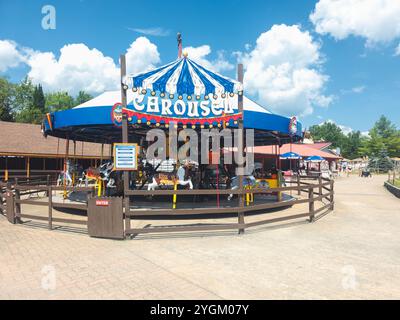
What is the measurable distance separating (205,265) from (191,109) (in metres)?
4.51

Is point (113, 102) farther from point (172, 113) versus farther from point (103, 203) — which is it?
point (103, 203)

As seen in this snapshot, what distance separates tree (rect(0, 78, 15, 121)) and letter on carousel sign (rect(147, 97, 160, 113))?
4645cm

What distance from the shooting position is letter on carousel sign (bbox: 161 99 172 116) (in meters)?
8.06

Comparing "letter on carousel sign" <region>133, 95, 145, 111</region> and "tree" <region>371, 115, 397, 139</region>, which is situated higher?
"tree" <region>371, 115, 397, 139</region>

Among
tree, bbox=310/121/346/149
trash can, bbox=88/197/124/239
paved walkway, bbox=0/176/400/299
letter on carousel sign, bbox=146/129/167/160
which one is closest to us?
paved walkway, bbox=0/176/400/299

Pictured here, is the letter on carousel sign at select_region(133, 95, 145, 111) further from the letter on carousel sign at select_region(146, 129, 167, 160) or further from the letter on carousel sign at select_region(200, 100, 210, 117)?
the letter on carousel sign at select_region(146, 129, 167, 160)

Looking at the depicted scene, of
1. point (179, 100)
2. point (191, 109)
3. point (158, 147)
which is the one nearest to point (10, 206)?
point (179, 100)

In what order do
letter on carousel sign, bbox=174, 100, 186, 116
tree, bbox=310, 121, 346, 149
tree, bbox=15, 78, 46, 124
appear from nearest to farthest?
letter on carousel sign, bbox=174, 100, 186, 116, tree, bbox=15, 78, 46, 124, tree, bbox=310, 121, 346, 149

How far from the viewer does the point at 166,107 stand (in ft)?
26.6

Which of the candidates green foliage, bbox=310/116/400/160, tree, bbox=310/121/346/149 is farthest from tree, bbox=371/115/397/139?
tree, bbox=310/121/346/149
